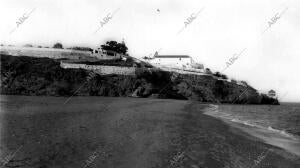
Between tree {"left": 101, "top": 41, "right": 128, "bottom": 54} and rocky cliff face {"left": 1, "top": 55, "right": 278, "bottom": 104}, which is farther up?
tree {"left": 101, "top": 41, "right": 128, "bottom": 54}

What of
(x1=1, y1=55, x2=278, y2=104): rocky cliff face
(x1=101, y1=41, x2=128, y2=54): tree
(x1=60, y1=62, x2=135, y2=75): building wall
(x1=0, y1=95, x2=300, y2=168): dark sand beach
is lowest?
(x1=0, y1=95, x2=300, y2=168): dark sand beach

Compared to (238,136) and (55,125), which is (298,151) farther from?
(55,125)

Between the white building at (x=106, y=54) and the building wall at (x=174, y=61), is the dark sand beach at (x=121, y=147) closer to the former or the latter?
the white building at (x=106, y=54)

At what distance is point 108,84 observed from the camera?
251ft

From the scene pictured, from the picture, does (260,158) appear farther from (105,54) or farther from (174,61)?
(174,61)

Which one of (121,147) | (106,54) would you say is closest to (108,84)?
(106,54)

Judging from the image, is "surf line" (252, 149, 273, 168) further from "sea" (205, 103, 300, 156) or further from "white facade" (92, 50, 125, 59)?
"white facade" (92, 50, 125, 59)

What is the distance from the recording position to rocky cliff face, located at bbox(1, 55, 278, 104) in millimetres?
63562

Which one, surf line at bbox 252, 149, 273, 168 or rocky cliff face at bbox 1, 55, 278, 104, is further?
rocky cliff face at bbox 1, 55, 278, 104

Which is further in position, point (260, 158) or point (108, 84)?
point (108, 84)

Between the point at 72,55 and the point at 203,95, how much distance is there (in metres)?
45.5

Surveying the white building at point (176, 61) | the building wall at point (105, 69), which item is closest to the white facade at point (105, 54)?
the building wall at point (105, 69)

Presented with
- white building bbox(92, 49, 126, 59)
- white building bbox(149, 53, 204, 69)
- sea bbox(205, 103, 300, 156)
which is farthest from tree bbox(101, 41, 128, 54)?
sea bbox(205, 103, 300, 156)

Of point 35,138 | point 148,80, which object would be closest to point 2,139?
point 35,138
